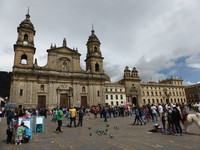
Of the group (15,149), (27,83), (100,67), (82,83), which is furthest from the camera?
(100,67)

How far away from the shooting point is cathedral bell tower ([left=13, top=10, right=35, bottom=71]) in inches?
1256

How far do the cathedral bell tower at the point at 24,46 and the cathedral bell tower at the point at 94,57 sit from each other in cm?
1580

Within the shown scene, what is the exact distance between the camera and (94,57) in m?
41.2

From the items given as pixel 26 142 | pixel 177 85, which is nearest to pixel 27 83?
pixel 26 142

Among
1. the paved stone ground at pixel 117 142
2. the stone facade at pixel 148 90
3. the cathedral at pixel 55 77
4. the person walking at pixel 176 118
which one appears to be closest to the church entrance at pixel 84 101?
the cathedral at pixel 55 77

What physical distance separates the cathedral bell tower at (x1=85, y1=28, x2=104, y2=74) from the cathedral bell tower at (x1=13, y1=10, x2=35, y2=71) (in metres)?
15.8

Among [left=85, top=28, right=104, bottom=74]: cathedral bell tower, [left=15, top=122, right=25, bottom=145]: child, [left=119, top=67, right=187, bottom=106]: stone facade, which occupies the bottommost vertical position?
[left=15, top=122, right=25, bottom=145]: child

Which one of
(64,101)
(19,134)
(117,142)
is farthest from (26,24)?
(117,142)

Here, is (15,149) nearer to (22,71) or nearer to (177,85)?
(22,71)

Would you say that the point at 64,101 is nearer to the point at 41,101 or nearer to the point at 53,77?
the point at 41,101

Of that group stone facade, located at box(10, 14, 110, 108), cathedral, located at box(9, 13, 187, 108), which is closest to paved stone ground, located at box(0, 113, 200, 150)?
cathedral, located at box(9, 13, 187, 108)

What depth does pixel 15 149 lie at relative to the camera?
19.2 feet

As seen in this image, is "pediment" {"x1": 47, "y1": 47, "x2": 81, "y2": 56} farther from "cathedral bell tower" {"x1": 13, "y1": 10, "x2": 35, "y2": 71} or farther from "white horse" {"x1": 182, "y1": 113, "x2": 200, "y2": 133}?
"white horse" {"x1": 182, "y1": 113, "x2": 200, "y2": 133}

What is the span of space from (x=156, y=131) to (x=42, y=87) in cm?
3034
